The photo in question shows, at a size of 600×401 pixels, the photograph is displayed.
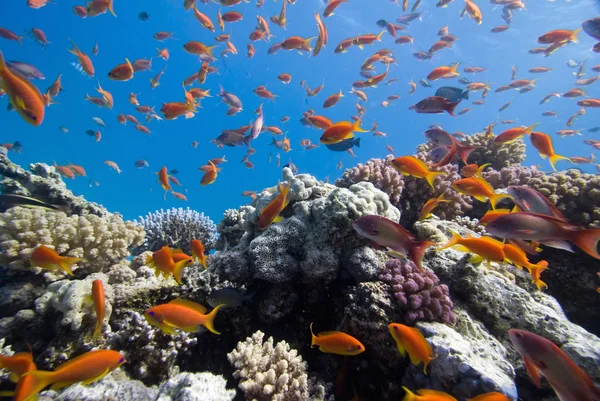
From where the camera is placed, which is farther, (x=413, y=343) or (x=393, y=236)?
(x=393, y=236)

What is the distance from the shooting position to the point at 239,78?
7756 centimetres

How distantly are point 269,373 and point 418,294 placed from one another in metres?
1.86

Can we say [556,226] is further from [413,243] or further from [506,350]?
[506,350]

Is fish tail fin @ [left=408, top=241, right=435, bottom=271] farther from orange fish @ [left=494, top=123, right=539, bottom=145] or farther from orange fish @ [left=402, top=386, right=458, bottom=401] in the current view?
orange fish @ [left=494, top=123, right=539, bottom=145]

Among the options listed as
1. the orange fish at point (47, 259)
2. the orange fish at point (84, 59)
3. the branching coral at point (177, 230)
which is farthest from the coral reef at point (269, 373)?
the orange fish at point (84, 59)

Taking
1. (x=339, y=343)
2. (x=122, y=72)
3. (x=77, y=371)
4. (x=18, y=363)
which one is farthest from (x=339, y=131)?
(x=122, y=72)

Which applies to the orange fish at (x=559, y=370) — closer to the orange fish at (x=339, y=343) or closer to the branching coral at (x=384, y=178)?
the orange fish at (x=339, y=343)

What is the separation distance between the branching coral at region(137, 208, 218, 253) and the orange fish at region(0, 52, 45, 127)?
166 inches

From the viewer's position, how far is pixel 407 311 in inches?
121

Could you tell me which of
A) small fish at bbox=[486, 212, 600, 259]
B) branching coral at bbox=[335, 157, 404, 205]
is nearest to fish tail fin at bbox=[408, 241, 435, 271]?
small fish at bbox=[486, 212, 600, 259]

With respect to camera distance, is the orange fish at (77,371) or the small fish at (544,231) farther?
the small fish at (544,231)

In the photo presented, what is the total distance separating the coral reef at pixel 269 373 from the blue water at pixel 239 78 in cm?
3975

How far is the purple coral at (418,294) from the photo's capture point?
303 cm

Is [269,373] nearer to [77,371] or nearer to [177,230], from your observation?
[77,371]
